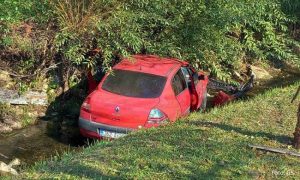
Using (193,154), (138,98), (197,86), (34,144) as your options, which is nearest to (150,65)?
(138,98)

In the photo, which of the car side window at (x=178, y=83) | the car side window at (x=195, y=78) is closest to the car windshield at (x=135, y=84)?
the car side window at (x=178, y=83)

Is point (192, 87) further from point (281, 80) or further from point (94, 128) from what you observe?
point (281, 80)

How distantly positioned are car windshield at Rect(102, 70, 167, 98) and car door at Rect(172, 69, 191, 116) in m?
0.42

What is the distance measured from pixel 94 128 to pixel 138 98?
3.54 ft

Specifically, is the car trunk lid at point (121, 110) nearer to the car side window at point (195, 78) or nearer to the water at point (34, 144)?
the water at point (34, 144)

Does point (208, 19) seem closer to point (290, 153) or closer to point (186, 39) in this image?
point (186, 39)

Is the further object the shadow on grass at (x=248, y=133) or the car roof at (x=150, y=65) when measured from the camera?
the car roof at (x=150, y=65)

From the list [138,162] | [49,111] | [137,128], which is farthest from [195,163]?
[49,111]

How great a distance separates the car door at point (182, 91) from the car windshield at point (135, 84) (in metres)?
0.42

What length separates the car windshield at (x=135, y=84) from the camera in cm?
1035

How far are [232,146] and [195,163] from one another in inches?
37.5

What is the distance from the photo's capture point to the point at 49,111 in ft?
41.6

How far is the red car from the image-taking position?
9.78m

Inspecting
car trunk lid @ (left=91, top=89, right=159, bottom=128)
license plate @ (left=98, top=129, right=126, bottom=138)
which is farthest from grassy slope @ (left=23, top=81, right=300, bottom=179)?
license plate @ (left=98, top=129, right=126, bottom=138)
